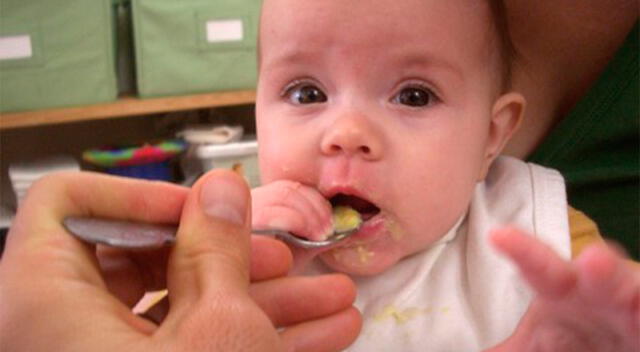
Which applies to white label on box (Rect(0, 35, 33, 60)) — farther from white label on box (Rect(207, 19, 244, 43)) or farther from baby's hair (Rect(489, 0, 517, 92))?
baby's hair (Rect(489, 0, 517, 92))

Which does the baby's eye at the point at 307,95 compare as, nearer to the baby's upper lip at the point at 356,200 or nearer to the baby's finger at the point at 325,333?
the baby's upper lip at the point at 356,200

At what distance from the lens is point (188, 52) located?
2049 mm

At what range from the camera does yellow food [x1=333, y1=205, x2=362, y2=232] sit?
72 centimetres

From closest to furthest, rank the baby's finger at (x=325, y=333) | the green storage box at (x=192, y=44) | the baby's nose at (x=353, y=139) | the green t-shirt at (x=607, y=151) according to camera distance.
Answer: the baby's finger at (x=325, y=333) < the baby's nose at (x=353, y=139) < the green t-shirt at (x=607, y=151) < the green storage box at (x=192, y=44)

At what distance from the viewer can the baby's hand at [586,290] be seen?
0.39 m

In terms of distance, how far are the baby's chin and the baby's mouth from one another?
0.15 feet

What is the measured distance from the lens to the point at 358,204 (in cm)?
77

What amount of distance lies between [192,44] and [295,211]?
148 centimetres

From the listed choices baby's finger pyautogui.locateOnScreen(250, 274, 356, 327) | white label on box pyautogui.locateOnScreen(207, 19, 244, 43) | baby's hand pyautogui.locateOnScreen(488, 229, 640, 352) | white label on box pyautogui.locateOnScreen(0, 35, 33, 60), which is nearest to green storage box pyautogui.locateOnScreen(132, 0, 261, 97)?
white label on box pyautogui.locateOnScreen(207, 19, 244, 43)

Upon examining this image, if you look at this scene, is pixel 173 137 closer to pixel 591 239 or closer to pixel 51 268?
pixel 591 239

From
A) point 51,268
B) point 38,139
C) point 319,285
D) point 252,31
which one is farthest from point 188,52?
point 51,268

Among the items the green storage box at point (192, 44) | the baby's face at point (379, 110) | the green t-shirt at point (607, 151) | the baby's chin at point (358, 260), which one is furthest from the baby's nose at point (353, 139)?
the green storage box at point (192, 44)

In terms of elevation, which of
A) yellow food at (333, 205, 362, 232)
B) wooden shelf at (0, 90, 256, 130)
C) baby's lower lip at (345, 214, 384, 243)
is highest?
yellow food at (333, 205, 362, 232)

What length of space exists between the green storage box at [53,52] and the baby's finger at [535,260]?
1.82m
